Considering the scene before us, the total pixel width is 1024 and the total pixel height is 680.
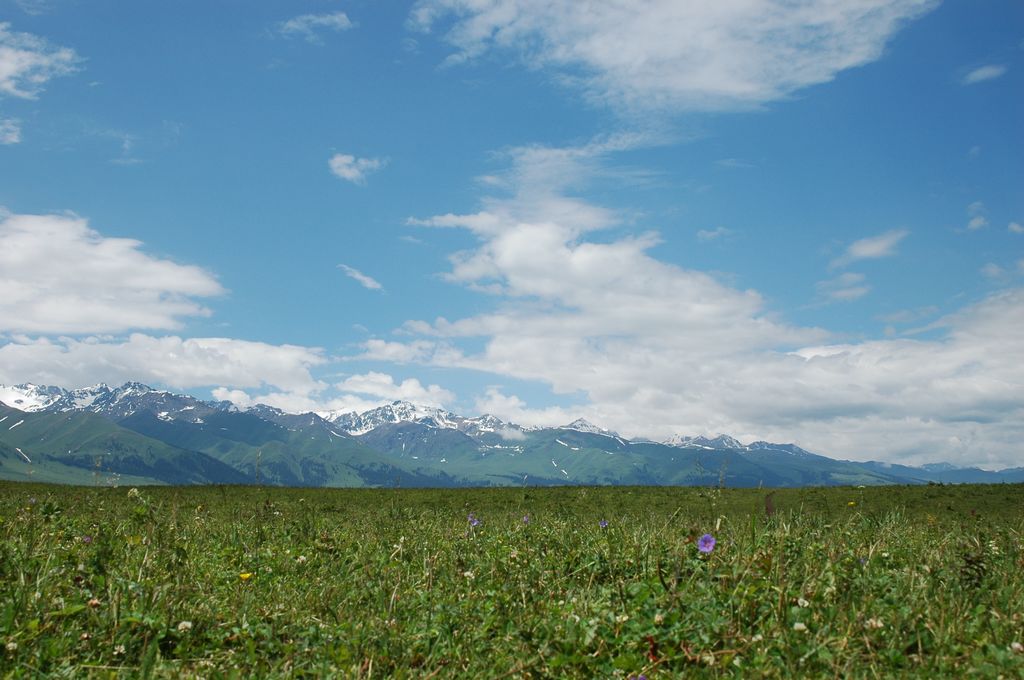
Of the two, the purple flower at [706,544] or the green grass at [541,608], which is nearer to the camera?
the green grass at [541,608]

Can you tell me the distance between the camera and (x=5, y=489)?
3653cm

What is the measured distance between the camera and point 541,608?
7.16m

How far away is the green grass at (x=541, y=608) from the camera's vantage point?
571 cm

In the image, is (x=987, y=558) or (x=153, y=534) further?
(x=153, y=534)

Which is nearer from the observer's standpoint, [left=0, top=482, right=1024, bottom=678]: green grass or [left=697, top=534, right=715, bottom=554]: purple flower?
[left=0, top=482, right=1024, bottom=678]: green grass

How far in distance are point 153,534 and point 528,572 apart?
241 inches

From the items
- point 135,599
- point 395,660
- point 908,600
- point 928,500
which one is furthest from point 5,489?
point 928,500

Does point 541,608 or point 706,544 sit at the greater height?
point 706,544

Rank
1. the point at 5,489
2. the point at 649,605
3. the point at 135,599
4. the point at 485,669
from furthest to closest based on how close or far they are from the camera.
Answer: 1. the point at 5,489
2. the point at 135,599
3. the point at 649,605
4. the point at 485,669

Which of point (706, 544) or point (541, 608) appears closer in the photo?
point (706, 544)

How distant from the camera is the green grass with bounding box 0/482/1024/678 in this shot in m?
5.71

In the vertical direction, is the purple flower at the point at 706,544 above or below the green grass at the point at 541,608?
above

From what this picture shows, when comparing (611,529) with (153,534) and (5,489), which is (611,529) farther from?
(5,489)

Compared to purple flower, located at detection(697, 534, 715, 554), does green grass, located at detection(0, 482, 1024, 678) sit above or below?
below
